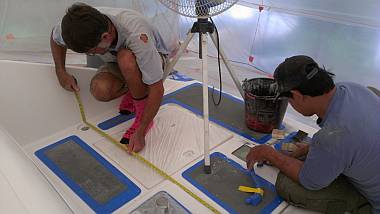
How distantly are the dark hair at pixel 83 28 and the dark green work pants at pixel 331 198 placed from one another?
0.90 m

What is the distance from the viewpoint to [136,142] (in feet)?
4.68

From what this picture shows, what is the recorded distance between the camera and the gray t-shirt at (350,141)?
892 mm

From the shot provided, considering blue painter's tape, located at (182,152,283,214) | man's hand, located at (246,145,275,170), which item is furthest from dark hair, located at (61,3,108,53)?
man's hand, located at (246,145,275,170)

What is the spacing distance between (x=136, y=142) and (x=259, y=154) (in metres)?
0.54

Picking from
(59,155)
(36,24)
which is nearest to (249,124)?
(59,155)

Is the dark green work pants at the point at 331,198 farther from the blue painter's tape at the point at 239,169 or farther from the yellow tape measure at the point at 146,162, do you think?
the yellow tape measure at the point at 146,162

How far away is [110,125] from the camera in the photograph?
1.66 meters

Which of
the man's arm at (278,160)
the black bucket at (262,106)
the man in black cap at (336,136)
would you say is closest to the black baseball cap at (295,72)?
the man in black cap at (336,136)

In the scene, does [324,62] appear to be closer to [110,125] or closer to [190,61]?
[190,61]

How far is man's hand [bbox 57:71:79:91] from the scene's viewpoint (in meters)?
1.58

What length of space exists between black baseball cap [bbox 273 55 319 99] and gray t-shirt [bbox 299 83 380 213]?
0.11 m

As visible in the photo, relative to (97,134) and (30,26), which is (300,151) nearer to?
(97,134)

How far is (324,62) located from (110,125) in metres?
1.31

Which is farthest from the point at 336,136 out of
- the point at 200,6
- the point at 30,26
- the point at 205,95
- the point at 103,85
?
the point at 30,26
